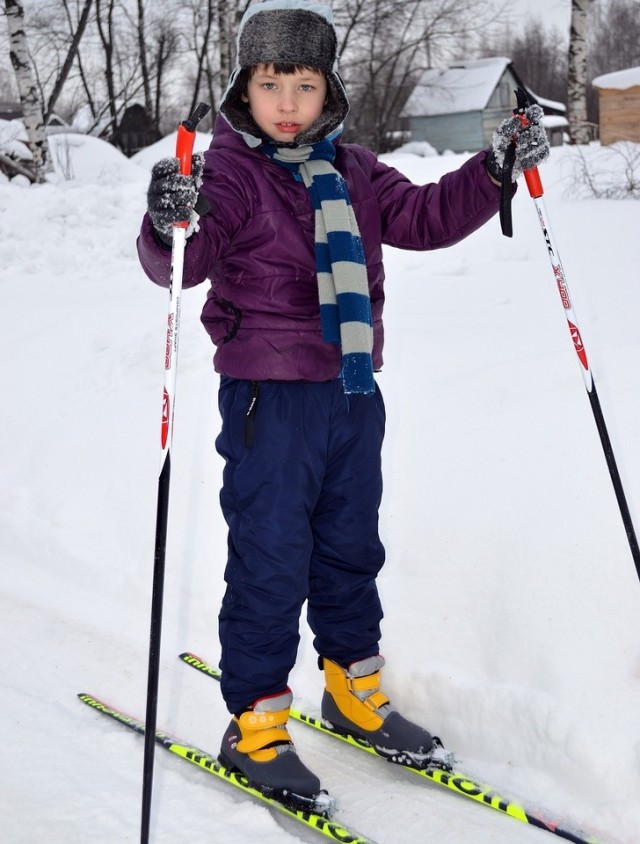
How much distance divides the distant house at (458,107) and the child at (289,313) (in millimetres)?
27909

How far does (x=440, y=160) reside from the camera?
1022 centimetres

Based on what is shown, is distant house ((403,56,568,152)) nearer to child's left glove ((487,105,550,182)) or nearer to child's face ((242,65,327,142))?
child's left glove ((487,105,550,182))

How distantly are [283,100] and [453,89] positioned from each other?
29.5 meters

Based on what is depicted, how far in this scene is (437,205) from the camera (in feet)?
7.93

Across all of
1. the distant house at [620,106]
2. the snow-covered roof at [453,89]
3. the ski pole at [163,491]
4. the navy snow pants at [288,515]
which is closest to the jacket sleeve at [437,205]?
the navy snow pants at [288,515]

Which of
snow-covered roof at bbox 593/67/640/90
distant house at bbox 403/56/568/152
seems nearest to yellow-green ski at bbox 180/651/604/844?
snow-covered roof at bbox 593/67/640/90

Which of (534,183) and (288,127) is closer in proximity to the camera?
(288,127)

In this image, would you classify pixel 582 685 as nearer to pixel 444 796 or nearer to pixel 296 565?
pixel 444 796

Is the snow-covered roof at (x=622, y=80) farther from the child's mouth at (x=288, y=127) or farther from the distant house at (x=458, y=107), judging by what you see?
the distant house at (x=458, y=107)

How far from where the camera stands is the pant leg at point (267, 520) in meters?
2.29

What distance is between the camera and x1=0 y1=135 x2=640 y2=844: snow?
2.34 meters

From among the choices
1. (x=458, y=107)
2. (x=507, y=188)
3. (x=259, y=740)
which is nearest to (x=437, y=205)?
(x=507, y=188)

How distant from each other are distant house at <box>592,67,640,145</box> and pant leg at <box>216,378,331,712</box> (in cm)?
1030

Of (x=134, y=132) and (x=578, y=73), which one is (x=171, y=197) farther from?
(x=134, y=132)
